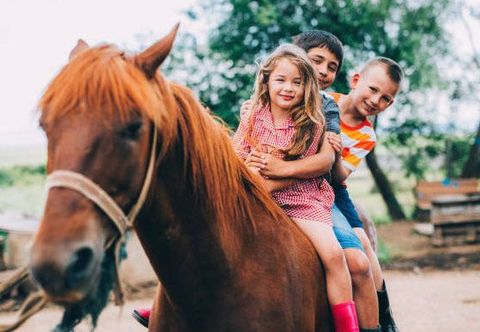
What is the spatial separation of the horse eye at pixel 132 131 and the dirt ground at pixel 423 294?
5501 mm

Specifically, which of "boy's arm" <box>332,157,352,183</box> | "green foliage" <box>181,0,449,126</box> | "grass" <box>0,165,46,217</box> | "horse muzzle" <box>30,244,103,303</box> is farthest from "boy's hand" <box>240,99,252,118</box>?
"grass" <box>0,165,46,217</box>

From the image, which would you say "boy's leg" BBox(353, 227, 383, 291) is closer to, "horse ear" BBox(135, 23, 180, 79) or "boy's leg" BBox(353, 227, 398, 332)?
"boy's leg" BBox(353, 227, 398, 332)

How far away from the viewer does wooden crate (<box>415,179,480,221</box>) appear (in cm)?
1413

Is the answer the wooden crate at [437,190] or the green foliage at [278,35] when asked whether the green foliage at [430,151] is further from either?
the green foliage at [278,35]

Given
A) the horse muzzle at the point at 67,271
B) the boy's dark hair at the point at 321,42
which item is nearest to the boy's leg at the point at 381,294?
the boy's dark hair at the point at 321,42

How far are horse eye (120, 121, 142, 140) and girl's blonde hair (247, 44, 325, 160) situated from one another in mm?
1145

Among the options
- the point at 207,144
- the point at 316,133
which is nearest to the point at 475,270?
the point at 316,133

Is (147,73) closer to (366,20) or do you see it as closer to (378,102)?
(378,102)

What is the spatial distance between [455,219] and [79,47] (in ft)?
39.0

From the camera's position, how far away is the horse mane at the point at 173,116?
6.12 feet

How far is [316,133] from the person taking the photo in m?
2.92

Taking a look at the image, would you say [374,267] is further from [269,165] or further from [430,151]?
[430,151]

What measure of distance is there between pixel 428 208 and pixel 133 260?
9.51m

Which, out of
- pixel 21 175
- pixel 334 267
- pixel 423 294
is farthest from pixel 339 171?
pixel 21 175
